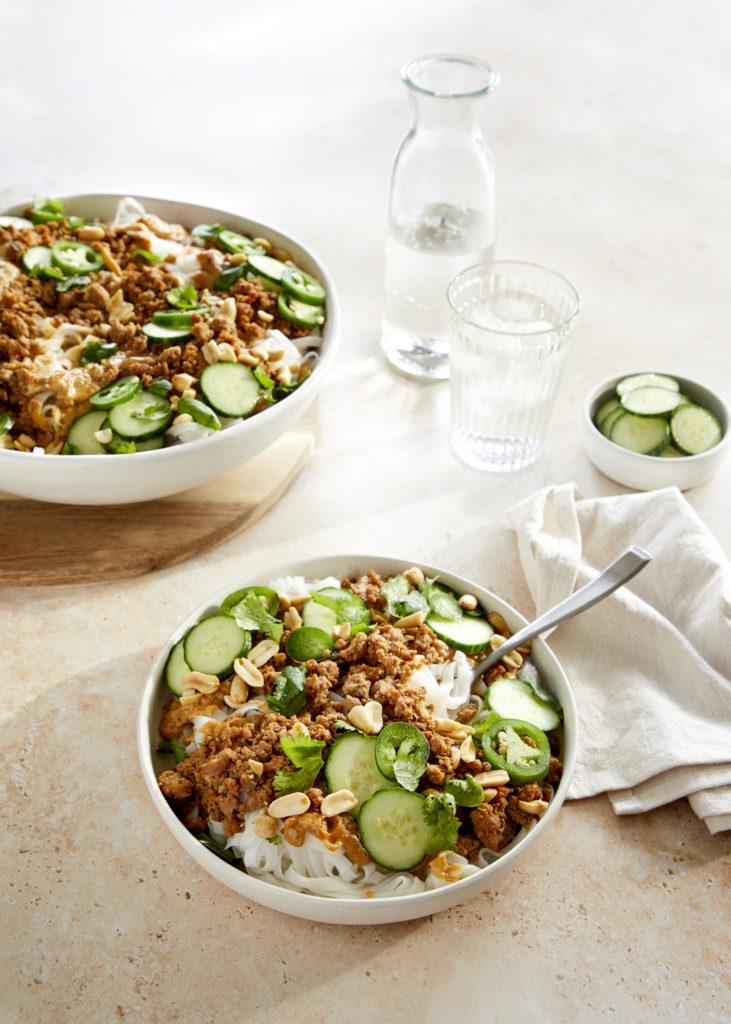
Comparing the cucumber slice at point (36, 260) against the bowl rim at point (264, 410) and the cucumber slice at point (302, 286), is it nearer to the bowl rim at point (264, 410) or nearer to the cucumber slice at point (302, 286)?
the bowl rim at point (264, 410)

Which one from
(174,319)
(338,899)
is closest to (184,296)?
(174,319)

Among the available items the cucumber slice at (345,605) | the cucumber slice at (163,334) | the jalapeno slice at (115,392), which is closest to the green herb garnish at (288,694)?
the cucumber slice at (345,605)

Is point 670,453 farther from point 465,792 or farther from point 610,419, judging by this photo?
point 465,792

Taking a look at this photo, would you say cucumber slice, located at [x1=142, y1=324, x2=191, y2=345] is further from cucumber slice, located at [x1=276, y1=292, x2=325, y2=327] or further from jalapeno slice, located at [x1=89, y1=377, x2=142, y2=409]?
cucumber slice, located at [x1=276, y1=292, x2=325, y2=327]

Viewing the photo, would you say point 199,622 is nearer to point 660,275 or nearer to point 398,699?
point 398,699

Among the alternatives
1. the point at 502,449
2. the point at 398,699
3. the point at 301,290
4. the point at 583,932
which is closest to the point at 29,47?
the point at 301,290

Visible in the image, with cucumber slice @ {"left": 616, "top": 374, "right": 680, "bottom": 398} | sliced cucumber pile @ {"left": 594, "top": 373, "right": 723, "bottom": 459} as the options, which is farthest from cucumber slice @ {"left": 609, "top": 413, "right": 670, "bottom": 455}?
cucumber slice @ {"left": 616, "top": 374, "right": 680, "bottom": 398}
